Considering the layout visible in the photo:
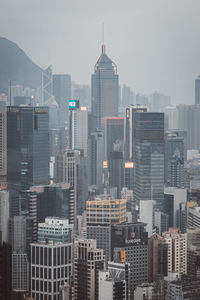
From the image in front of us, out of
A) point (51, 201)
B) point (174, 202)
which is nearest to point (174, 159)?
point (174, 202)

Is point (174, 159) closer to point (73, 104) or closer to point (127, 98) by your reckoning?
point (127, 98)

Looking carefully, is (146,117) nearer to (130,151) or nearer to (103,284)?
(130,151)

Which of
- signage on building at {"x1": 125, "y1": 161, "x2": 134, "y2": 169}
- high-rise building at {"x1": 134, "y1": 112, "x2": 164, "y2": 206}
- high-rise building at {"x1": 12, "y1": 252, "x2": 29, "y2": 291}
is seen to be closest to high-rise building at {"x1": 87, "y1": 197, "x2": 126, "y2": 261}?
high-rise building at {"x1": 12, "y1": 252, "x2": 29, "y2": 291}

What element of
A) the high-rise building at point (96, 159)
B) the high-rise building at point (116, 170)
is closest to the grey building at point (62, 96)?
the high-rise building at point (96, 159)

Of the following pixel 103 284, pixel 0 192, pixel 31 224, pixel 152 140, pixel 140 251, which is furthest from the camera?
pixel 152 140

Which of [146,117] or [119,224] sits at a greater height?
[146,117]

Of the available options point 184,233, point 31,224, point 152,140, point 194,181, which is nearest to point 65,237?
point 31,224

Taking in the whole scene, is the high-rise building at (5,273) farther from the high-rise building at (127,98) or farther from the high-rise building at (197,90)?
the high-rise building at (127,98)
